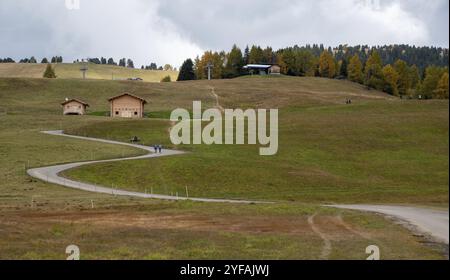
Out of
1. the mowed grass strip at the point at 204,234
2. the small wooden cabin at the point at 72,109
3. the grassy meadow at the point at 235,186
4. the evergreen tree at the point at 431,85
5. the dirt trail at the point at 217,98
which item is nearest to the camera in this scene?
the mowed grass strip at the point at 204,234

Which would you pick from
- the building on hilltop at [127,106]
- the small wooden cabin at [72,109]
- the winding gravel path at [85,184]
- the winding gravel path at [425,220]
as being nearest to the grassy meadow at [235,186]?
the winding gravel path at [425,220]

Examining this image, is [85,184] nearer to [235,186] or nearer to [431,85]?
[235,186]

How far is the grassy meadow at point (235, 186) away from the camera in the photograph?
26047mm

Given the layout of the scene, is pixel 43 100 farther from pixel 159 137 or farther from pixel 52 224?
pixel 52 224

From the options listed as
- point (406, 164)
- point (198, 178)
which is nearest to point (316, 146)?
point (406, 164)

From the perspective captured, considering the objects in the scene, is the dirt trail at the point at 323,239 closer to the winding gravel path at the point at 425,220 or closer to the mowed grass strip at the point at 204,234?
the mowed grass strip at the point at 204,234

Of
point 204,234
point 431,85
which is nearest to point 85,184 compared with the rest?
point 204,234

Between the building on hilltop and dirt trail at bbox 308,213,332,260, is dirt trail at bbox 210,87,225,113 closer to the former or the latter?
the building on hilltop

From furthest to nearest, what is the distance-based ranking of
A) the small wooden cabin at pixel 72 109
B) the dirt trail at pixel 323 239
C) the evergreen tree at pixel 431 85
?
the evergreen tree at pixel 431 85 < the small wooden cabin at pixel 72 109 < the dirt trail at pixel 323 239

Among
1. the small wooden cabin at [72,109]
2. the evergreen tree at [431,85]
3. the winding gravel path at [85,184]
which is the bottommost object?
the winding gravel path at [85,184]

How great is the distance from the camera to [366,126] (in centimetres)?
10062

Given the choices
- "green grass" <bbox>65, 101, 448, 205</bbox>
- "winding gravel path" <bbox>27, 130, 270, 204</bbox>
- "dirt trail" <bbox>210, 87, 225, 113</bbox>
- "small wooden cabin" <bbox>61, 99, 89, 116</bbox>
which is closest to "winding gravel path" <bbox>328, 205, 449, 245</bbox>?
"green grass" <bbox>65, 101, 448, 205</bbox>

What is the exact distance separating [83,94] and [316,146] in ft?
340
